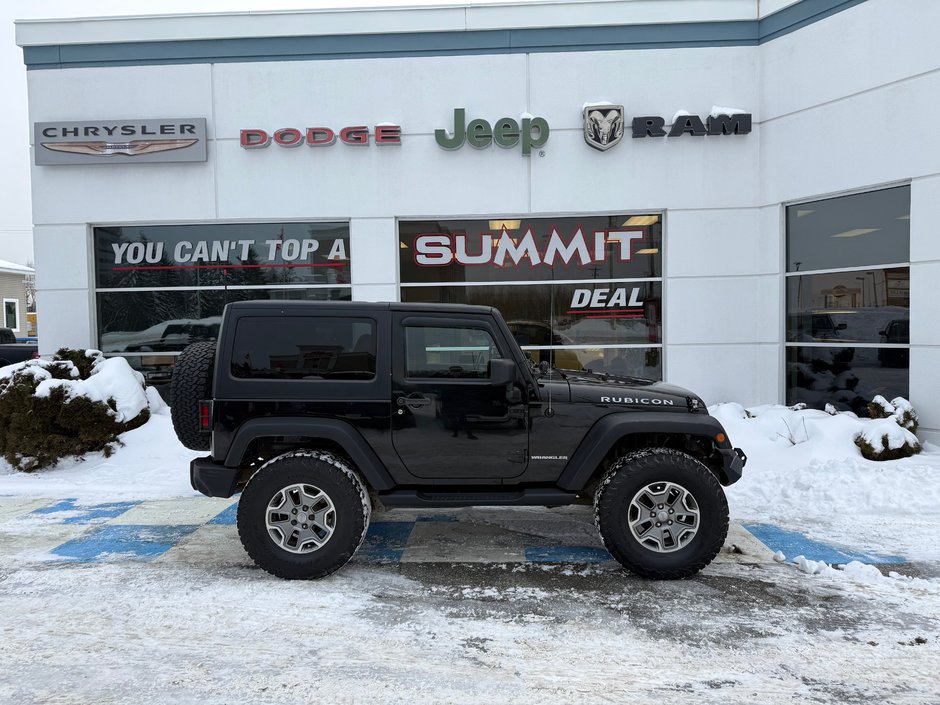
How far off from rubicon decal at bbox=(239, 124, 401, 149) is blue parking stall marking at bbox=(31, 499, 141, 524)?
5.78 m

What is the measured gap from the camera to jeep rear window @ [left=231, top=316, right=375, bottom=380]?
4457mm

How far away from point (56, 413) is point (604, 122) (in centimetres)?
832

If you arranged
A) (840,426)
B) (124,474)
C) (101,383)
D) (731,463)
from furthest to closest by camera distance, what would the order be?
(101,383) → (840,426) → (124,474) → (731,463)

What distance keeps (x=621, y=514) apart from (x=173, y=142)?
8.96m

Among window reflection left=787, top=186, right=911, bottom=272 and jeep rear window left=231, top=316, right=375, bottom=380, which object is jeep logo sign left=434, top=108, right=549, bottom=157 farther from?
jeep rear window left=231, top=316, right=375, bottom=380

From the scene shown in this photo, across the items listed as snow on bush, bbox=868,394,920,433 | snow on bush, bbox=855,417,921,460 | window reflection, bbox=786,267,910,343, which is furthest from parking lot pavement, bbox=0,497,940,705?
window reflection, bbox=786,267,910,343

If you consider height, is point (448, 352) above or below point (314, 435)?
above

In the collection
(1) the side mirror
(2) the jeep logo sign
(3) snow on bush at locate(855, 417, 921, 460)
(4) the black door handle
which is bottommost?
(3) snow on bush at locate(855, 417, 921, 460)

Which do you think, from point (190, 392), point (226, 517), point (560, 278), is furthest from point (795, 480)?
point (190, 392)

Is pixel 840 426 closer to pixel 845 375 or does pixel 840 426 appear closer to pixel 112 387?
pixel 845 375

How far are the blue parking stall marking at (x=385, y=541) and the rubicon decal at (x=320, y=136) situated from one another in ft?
20.6

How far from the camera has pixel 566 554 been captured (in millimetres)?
4836

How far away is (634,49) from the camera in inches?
384

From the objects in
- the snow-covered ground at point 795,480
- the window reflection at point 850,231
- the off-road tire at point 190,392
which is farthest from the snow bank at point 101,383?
the window reflection at point 850,231
